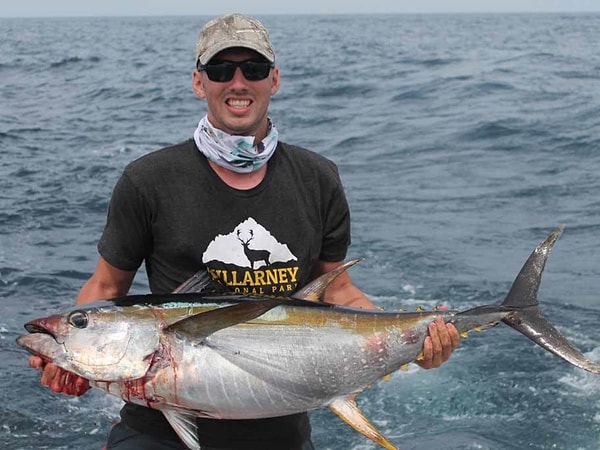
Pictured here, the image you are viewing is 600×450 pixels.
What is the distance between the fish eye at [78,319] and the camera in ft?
9.24

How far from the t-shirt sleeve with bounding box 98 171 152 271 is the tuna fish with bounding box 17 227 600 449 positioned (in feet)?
0.87

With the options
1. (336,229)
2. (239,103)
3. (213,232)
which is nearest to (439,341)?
(336,229)

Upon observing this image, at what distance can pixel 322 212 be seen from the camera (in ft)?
11.2

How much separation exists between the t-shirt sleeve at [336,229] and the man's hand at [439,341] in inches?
21.5

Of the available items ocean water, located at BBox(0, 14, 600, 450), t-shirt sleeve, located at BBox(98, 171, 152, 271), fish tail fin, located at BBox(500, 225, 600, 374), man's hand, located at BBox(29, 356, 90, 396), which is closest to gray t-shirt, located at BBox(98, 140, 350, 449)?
t-shirt sleeve, located at BBox(98, 171, 152, 271)

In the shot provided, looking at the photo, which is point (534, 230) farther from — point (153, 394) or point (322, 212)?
point (153, 394)

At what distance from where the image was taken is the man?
3184 mm

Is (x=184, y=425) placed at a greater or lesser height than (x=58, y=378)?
lesser

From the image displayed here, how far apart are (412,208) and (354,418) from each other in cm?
893

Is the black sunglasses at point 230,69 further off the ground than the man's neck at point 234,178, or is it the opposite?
the black sunglasses at point 230,69

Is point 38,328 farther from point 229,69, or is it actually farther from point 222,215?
point 229,69

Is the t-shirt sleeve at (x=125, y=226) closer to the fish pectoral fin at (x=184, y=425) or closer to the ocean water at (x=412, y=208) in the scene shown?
the fish pectoral fin at (x=184, y=425)

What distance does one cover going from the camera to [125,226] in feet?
10.4

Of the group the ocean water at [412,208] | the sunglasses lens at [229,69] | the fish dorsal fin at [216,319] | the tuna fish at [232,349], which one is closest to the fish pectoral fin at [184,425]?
the tuna fish at [232,349]
